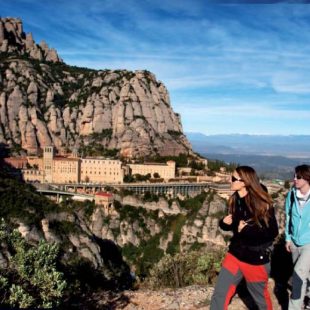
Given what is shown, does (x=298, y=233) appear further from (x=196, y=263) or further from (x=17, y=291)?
(x=196, y=263)

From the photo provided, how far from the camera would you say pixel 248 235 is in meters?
6.07

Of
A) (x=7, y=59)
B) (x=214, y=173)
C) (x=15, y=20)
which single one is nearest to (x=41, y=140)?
(x=7, y=59)

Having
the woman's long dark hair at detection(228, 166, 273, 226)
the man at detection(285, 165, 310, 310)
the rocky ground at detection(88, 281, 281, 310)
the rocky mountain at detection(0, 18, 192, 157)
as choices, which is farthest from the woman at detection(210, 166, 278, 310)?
the rocky mountain at detection(0, 18, 192, 157)

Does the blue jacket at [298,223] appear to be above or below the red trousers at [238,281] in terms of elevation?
above

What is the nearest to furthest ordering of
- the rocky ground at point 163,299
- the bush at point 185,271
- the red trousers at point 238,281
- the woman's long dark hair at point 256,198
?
the woman's long dark hair at point 256,198 → the red trousers at point 238,281 → the rocky ground at point 163,299 → the bush at point 185,271

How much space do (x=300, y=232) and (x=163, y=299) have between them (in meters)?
4.24

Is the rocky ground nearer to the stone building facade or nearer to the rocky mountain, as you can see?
the stone building facade

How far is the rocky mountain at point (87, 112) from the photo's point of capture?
4090 inches

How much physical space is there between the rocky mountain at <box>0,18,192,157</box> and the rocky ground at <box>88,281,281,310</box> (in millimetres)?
87629

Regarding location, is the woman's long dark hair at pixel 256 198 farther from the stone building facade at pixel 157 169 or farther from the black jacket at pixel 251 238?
the stone building facade at pixel 157 169

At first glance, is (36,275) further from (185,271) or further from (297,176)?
(185,271)

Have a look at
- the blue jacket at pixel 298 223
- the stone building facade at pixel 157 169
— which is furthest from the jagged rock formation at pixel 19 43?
the blue jacket at pixel 298 223

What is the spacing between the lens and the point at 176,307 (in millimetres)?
9500

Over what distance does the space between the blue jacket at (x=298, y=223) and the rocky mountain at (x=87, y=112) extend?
3582 inches
